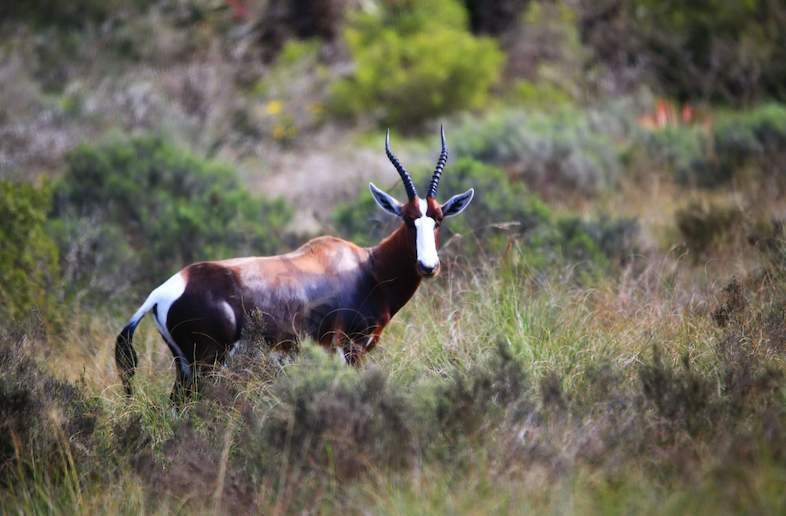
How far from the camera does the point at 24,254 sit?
8.28 meters

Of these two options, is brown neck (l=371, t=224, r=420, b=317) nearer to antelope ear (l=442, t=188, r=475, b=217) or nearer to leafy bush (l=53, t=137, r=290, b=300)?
antelope ear (l=442, t=188, r=475, b=217)

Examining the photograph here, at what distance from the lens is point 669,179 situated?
491 inches

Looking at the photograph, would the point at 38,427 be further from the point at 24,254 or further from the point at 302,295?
the point at 24,254

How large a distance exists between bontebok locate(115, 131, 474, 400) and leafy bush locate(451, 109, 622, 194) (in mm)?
6559

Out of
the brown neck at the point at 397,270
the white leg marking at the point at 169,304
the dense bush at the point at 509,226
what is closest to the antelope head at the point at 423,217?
the brown neck at the point at 397,270

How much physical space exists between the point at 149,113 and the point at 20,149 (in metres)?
2.52

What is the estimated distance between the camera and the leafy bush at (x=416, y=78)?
58.4 feet

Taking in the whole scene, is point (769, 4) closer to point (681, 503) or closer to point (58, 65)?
point (58, 65)

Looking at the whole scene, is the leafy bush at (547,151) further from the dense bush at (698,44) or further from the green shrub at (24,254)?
the green shrub at (24,254)

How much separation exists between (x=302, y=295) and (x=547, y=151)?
776cm

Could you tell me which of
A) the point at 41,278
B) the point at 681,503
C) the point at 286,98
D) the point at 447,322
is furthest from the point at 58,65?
the point at 681,503

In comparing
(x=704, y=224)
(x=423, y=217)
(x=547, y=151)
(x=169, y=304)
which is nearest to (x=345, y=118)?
(x=547, y=151)

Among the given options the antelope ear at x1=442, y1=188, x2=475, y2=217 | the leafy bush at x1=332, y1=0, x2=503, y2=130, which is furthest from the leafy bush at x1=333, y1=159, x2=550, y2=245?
the leafy bush at x1=332, y1=0, x2=503, y2=130

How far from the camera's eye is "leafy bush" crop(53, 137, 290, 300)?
918 centimetres
